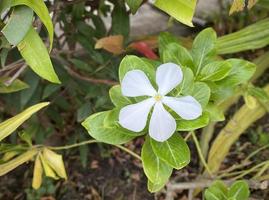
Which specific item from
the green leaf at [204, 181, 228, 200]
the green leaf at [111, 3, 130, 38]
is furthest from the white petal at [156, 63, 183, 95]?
the green leaf at [111, 3, 130, 38]

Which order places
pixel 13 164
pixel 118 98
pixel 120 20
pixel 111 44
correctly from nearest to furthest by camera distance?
pixel 118 98, pixel 13 164, pixel 111 44, pixel 120 20

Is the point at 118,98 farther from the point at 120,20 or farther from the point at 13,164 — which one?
the point at 120,20

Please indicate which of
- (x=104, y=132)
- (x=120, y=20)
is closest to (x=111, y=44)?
(x=120, y=20)

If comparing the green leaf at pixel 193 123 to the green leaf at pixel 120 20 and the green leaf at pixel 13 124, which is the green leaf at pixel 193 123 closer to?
the green leaf at pixel 13 124

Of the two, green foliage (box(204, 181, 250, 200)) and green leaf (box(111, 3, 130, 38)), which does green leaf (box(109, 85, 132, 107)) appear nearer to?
green foliage (box(204, 181, 250, 200))

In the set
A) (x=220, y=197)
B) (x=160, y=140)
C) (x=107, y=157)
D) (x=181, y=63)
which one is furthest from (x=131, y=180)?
(x=160, y=140)

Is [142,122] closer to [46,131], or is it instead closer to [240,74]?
[240,74]

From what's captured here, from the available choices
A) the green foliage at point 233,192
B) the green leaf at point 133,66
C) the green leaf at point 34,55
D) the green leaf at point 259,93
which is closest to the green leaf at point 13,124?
the green leaf at point 34,55
